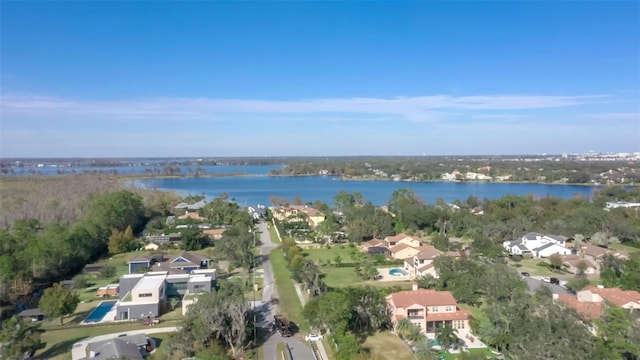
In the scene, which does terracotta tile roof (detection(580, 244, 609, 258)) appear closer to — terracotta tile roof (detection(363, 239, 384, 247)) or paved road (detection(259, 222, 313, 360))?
terracotta tile roof (detection(363, 239, 384, 247))

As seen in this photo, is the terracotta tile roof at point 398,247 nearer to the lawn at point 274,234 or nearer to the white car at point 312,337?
the lawn at point 274,234

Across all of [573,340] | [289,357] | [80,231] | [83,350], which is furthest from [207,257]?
[573,340]

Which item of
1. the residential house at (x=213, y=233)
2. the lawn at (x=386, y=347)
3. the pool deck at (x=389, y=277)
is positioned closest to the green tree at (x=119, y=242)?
the residential house at (x=213, y=233)

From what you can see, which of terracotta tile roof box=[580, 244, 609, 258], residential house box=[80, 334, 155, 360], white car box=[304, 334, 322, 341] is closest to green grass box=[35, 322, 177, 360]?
residential house box=[80, 334, 155, 360]

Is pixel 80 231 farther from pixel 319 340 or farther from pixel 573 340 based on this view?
pixel 573 340

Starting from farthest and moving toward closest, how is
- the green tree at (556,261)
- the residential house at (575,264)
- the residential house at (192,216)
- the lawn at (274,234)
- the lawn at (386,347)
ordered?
the residential house at (192,216) < the lawn at (274,234) < the green tree at (556,261) < the residential house at (575,264) < the lawn at (386,347)

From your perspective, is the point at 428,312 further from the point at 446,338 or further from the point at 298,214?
the point at 298,214
